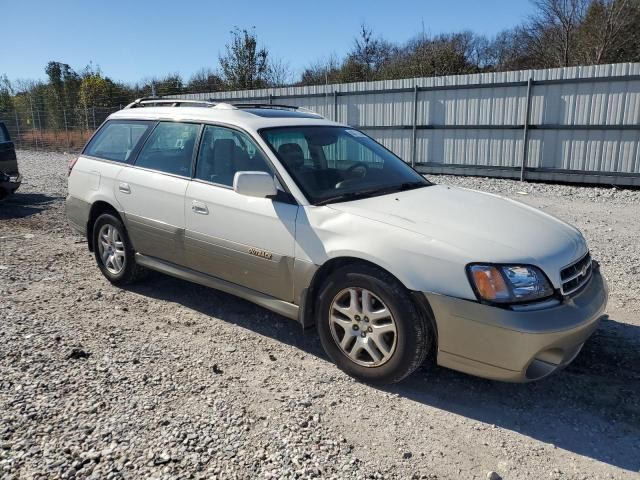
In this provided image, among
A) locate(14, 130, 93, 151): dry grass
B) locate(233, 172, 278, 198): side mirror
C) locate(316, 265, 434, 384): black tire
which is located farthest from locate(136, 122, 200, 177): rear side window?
locate(14, 130, 93, 151): dry grass

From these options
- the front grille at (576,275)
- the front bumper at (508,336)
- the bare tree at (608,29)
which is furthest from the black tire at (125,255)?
the bare tree at (608,29)

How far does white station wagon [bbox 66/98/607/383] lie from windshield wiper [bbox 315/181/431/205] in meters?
0.02

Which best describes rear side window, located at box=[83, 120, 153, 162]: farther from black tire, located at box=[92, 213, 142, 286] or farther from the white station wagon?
black tire, located at box=[92, 213, 142, 286]

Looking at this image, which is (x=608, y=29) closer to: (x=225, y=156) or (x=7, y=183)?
(x=7, y=183)

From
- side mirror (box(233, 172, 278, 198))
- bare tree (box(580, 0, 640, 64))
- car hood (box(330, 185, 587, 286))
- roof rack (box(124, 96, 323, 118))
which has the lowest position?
car hood (box(330, 185, 587, 286))

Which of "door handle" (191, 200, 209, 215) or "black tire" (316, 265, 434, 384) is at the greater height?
"door handle" (191, 200, 209, 215)

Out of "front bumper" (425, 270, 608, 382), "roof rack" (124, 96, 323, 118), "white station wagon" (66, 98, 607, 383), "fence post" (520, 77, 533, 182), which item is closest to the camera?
"front bumper" (425, 270, 608, 382)

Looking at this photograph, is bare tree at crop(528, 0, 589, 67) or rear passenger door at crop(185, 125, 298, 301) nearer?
rear passenger door at crop(185, 125, 298, 301)

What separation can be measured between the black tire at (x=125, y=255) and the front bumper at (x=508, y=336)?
319 cm

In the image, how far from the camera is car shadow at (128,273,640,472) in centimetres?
286

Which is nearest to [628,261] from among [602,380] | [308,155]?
[602,380]

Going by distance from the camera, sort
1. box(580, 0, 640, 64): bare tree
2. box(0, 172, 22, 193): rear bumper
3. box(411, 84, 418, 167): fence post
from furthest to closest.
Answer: box(580, 0, 640, 64): bare tree, box(411, 84, 418, 167): fence post, box(0, 172, 22, 193): rear bumper

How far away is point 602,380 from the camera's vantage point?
3459 mm

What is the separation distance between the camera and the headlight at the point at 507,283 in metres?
2.88
